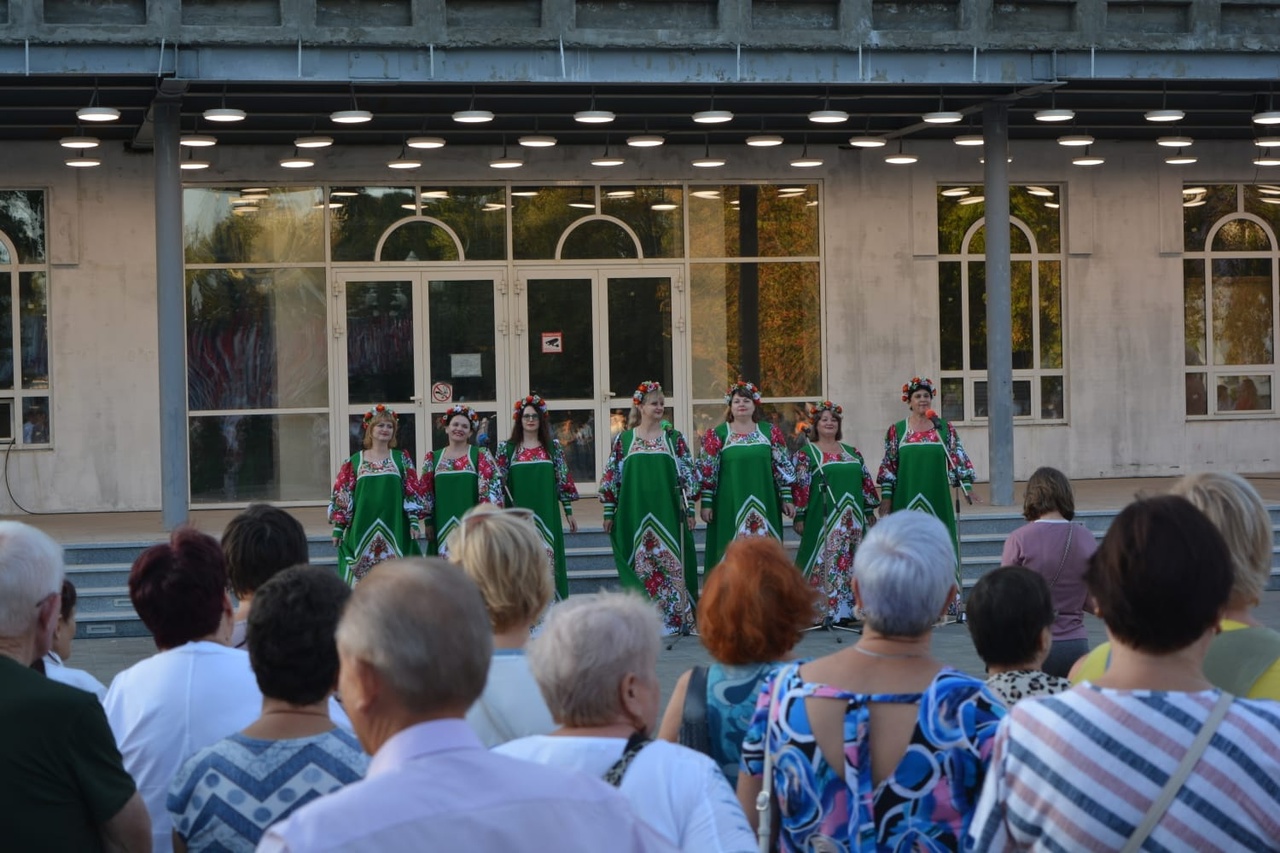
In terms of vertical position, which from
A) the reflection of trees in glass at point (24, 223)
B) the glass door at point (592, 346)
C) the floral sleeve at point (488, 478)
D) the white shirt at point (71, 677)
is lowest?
the white shirt at point (71, 677)

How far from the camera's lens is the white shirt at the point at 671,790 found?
3045 mm

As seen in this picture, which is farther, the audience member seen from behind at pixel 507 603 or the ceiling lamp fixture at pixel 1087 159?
Answer: the ceiling lamp fixture at pixel 1087 159

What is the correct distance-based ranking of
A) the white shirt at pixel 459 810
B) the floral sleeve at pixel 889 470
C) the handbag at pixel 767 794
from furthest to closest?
the floral sleeve at pixel 889 470 → the handbag at pixel 767 794 → the white shirt at pixel 459 810

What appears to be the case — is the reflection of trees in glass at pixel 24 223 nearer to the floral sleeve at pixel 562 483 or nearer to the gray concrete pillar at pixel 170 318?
the gray concrete pillar at pixel 170 318

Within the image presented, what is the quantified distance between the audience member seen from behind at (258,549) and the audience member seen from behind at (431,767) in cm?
217

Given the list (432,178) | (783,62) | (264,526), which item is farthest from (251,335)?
(264,526)

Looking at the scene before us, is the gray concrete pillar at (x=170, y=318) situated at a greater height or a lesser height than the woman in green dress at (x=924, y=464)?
greater

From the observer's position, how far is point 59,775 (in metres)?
3.23

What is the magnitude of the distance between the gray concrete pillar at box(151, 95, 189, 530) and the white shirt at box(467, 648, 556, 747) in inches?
398

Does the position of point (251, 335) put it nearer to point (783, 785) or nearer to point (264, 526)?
point (264, 526)

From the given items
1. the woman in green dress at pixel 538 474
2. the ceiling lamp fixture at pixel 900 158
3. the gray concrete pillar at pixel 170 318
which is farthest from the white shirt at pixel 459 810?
the ceiling lamp fixture at pixel 900 158

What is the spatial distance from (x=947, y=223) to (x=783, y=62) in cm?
523

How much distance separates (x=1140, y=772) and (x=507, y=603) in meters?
1.76

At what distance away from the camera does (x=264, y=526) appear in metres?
4.64
